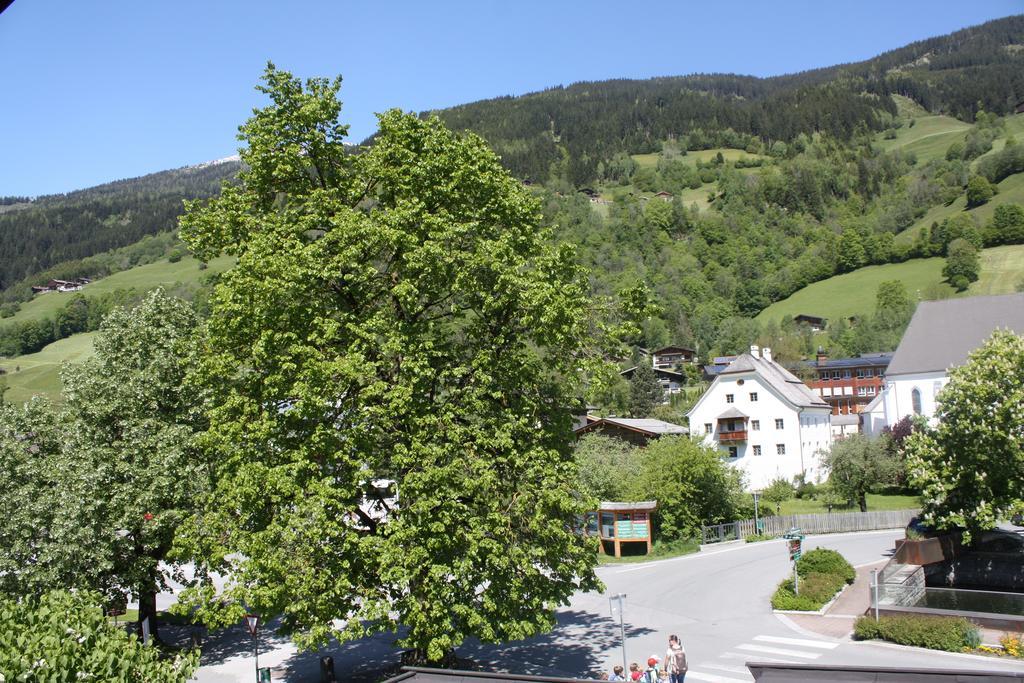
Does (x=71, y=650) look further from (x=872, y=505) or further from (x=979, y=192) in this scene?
(x=979, y=192)

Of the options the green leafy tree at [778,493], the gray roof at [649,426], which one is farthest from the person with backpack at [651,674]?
the gray roof at [649,426]

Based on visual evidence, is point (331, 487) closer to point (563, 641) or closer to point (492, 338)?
point (492, 338)

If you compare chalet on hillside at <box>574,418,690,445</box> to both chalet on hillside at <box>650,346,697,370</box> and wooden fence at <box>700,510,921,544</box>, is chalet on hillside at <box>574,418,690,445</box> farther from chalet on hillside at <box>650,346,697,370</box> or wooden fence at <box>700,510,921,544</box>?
chalet on hillside at <box>650,346,697,370</box>

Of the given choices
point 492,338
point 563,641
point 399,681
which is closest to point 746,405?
point 563,641

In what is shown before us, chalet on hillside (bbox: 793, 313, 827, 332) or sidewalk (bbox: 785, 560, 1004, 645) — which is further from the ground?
chalet on hillside (bbox: 793, 313, 827, 332)

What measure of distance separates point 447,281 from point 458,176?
267 cm

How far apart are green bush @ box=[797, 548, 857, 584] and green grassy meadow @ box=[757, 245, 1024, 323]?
12381cm

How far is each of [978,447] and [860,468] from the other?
887 inches

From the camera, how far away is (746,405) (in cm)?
7169

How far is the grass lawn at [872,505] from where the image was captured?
5484 cm

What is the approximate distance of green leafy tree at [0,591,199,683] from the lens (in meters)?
11.1

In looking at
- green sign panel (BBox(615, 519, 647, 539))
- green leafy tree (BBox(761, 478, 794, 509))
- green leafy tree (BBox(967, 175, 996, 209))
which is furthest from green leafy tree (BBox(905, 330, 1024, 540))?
green leafy tree (BBox(967, 175, 996, 209))

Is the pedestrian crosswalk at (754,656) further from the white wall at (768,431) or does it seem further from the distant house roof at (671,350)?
the distant house roof at (671,350)

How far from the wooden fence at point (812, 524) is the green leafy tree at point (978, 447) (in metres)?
14.0
